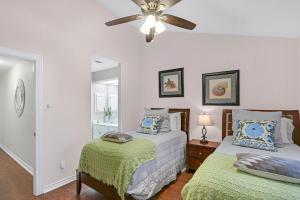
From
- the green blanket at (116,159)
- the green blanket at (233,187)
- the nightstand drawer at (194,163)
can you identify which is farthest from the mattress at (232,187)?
the nightstand drawer at (194,163)

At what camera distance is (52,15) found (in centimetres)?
273

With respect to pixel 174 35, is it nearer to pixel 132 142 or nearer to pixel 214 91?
pixel 214 91

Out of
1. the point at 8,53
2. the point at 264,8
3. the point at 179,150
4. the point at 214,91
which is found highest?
the point at 264,8

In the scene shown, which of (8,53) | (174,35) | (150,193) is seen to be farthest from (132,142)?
(174,35)

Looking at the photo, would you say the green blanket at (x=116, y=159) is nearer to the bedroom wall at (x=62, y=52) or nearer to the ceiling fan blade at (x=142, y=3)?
the bedroom wall at (x=62, y=52)

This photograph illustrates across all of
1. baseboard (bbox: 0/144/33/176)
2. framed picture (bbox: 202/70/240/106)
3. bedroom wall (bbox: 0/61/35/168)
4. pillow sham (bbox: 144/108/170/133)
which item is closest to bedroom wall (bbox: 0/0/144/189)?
bedroom wall (bbox: 0/61/35/168)

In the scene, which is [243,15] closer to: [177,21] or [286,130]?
[177,21]

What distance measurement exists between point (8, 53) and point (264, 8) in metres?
3.10

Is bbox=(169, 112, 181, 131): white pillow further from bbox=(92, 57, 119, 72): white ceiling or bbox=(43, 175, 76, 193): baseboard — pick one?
bbox=(43, 175, 76, 193): baseboard

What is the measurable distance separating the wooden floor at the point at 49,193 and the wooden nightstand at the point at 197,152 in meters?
0.22

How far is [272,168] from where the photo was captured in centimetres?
128

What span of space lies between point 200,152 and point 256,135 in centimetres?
101

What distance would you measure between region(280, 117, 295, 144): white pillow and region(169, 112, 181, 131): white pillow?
1632mm

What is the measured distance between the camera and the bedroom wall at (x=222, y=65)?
2680 mm
